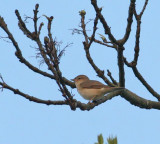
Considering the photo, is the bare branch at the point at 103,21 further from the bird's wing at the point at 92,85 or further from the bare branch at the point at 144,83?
the bird's wing at the point at 92,85

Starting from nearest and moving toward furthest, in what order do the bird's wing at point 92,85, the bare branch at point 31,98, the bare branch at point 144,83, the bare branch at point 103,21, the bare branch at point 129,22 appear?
the bare branch at point 31,98
the bare branch at point 103,21
the bare branch at point 129,22
the bare branch at point 144,83
the bird's wing at point 92,85

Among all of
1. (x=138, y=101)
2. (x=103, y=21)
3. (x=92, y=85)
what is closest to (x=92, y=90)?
(x=92, y=85)

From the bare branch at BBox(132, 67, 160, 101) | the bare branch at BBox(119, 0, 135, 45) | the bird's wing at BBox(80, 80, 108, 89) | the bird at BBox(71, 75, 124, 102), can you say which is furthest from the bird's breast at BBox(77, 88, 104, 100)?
the bare branch at BBox(119, 0, 135, 45)

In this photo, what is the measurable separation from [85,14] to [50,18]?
3.45 feet

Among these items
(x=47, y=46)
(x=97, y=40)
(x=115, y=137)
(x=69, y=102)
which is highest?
(x=97, y=40)

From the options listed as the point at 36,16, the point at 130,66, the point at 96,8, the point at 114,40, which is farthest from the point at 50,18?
the point at 130,66

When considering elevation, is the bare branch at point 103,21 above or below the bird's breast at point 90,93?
below

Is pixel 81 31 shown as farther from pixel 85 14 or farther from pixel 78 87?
pixel 78 87

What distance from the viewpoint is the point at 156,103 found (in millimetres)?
7188

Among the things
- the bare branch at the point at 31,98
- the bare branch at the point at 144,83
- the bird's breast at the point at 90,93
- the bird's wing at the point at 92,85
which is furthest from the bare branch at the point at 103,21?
the bird's wing at the point at 92,85

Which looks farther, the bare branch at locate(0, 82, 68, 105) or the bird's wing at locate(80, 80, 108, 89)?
the bird's wing at locate(80, 80, 108, 89)

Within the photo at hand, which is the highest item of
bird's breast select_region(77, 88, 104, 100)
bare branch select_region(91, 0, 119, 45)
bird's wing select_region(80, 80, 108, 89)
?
bird's wing select_region(80, 80, 108, 89)

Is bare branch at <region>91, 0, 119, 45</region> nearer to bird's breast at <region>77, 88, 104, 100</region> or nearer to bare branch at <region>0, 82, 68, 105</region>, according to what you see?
bare branch at <region>0, 82, 68, 105</region>

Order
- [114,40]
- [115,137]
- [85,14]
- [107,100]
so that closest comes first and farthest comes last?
[115,137]
[114,40]
[85,14]
[107,100]
